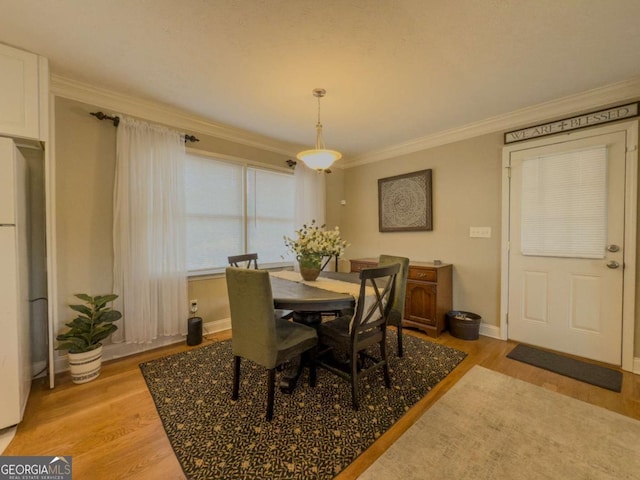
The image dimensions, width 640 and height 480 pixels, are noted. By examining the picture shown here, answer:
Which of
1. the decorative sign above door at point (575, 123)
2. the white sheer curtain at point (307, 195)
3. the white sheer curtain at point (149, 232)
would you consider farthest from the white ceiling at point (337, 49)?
the white sheer curtain at point (307, 195)

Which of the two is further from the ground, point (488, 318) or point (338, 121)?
point (338, 121)

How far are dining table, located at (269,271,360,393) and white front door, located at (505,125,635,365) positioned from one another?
1.95 m

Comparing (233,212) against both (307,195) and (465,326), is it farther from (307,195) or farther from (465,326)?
(465,326)

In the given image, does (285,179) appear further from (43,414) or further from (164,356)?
(43,414)

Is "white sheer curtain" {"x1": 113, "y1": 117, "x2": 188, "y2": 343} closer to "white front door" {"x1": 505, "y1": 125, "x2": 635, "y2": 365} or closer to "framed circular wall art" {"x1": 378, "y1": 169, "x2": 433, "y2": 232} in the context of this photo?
"framed circular wall art" {"x1": 378, "y1": 169, "x2": 433, "y2": 232}

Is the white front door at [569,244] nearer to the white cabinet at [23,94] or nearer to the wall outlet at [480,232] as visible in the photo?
the wall outlet at [480,232]

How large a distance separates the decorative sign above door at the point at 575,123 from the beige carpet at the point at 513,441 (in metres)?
2.43

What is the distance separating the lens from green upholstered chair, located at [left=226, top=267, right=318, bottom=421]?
65.1 inches

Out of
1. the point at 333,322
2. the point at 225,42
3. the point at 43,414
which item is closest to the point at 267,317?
the point at 333,322

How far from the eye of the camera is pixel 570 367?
94.5 inches

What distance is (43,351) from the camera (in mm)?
2281

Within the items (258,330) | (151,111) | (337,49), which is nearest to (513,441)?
(258,330)

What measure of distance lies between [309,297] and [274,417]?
0.80 metres

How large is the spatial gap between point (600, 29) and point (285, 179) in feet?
10.7
